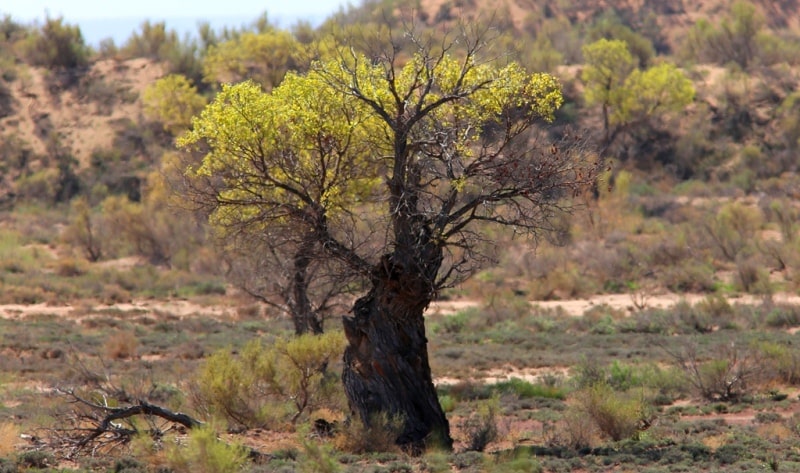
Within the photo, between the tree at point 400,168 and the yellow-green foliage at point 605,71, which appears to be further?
the yellow-green foliage at point 605,71

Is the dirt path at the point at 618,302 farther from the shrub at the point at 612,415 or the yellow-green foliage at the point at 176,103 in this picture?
the yellow-green foliage at the point at 176,103

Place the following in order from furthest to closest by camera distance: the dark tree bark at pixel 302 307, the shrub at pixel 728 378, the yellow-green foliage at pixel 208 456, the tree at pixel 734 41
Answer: the tree at pixel 734 41
the dark tree bark at pixel 302 307
the shrub at pixel 728 378
the yellow-green foliage at pixel 208 456

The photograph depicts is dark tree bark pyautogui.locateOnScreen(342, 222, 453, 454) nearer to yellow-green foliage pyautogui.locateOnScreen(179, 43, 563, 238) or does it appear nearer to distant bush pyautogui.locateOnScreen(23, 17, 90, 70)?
yellow-green foliage pyautogui.locateOnScreen(179, 43, 563, 238)

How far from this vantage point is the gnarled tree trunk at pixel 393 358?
13.5 meters

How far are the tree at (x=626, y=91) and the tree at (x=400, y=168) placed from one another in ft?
114

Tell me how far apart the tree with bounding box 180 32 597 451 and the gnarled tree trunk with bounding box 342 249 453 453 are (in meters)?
0.01

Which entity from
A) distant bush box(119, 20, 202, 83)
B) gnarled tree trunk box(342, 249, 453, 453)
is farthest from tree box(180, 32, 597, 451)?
distant bush box(119, 20, 202, 83)

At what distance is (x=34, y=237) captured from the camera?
4138 centimetres

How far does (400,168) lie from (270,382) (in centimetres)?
408

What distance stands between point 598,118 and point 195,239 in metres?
20.9

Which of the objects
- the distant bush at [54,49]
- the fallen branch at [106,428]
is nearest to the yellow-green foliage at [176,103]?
the distant bush at [54,49]

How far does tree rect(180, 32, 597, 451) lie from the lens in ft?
43.3


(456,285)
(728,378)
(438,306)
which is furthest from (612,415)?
(438,306)

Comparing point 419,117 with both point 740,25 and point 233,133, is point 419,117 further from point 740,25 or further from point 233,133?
point 740,25
